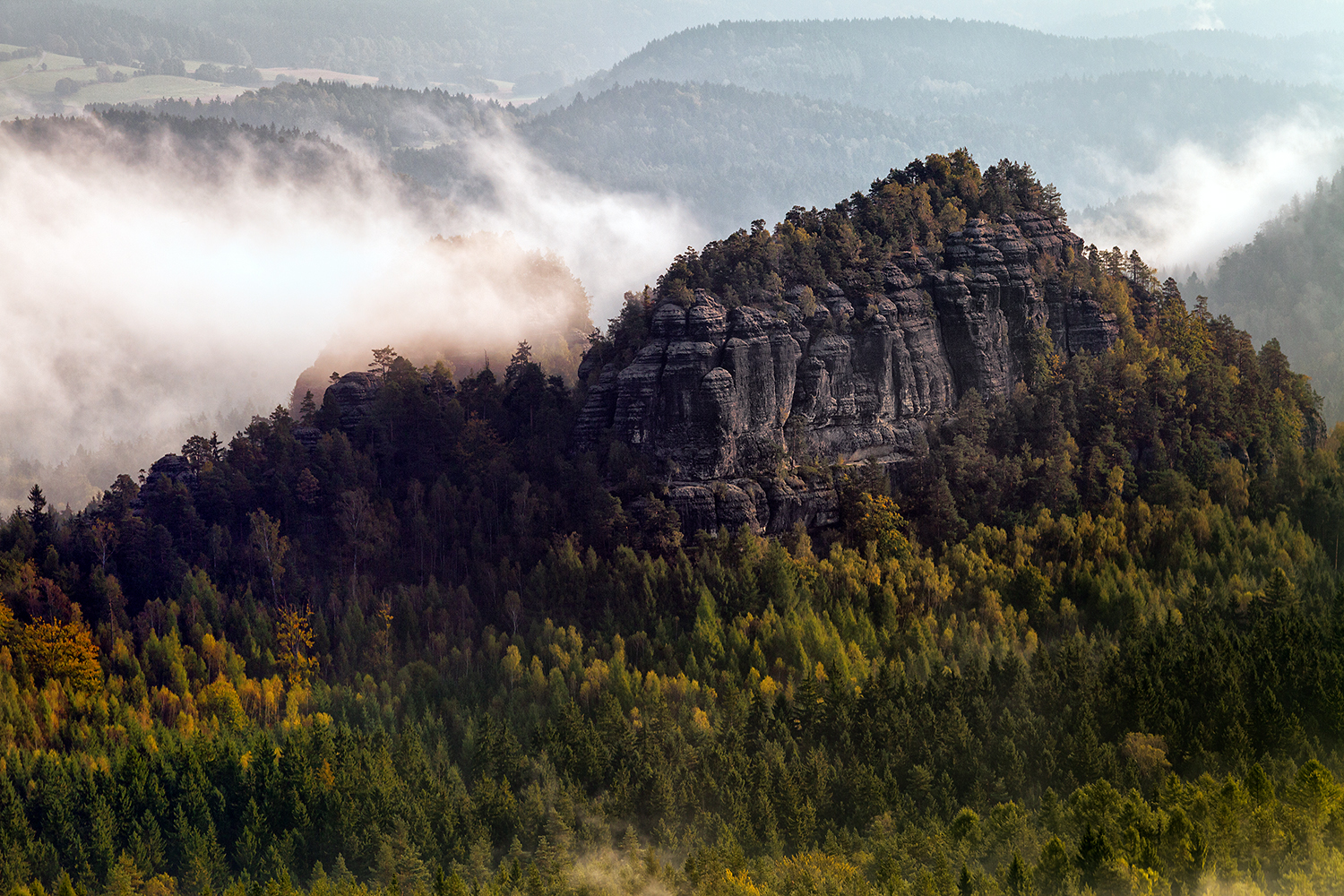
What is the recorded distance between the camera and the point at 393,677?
107625 mm

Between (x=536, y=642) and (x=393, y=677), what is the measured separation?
37.6ft

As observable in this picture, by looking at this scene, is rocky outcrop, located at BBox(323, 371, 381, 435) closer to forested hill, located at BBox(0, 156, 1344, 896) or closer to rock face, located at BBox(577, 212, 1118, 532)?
forested hill, located at BBox(0, 156, 1344, 896)

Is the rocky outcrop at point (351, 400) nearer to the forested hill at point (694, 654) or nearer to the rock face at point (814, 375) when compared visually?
the forested hill at point (694, 654)

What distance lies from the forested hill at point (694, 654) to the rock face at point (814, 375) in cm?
266

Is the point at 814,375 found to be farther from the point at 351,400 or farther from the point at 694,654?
the point at 351,400

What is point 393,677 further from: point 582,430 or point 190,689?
point 582,430

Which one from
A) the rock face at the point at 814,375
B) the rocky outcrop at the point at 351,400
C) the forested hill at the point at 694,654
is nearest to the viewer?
the forested hill at the point at 694,654

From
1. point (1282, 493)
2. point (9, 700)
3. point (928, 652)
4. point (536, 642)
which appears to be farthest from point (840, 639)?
point (9, 700)

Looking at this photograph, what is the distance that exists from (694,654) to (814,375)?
2808 centimetres

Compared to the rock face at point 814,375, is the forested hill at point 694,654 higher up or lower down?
lower down

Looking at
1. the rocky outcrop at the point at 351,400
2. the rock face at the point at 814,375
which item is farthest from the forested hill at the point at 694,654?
the rock face at the point at 814,375

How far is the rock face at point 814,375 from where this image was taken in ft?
379

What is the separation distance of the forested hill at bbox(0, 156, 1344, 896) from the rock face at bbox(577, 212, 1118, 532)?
2.66 m

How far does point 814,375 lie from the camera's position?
120312 mm
